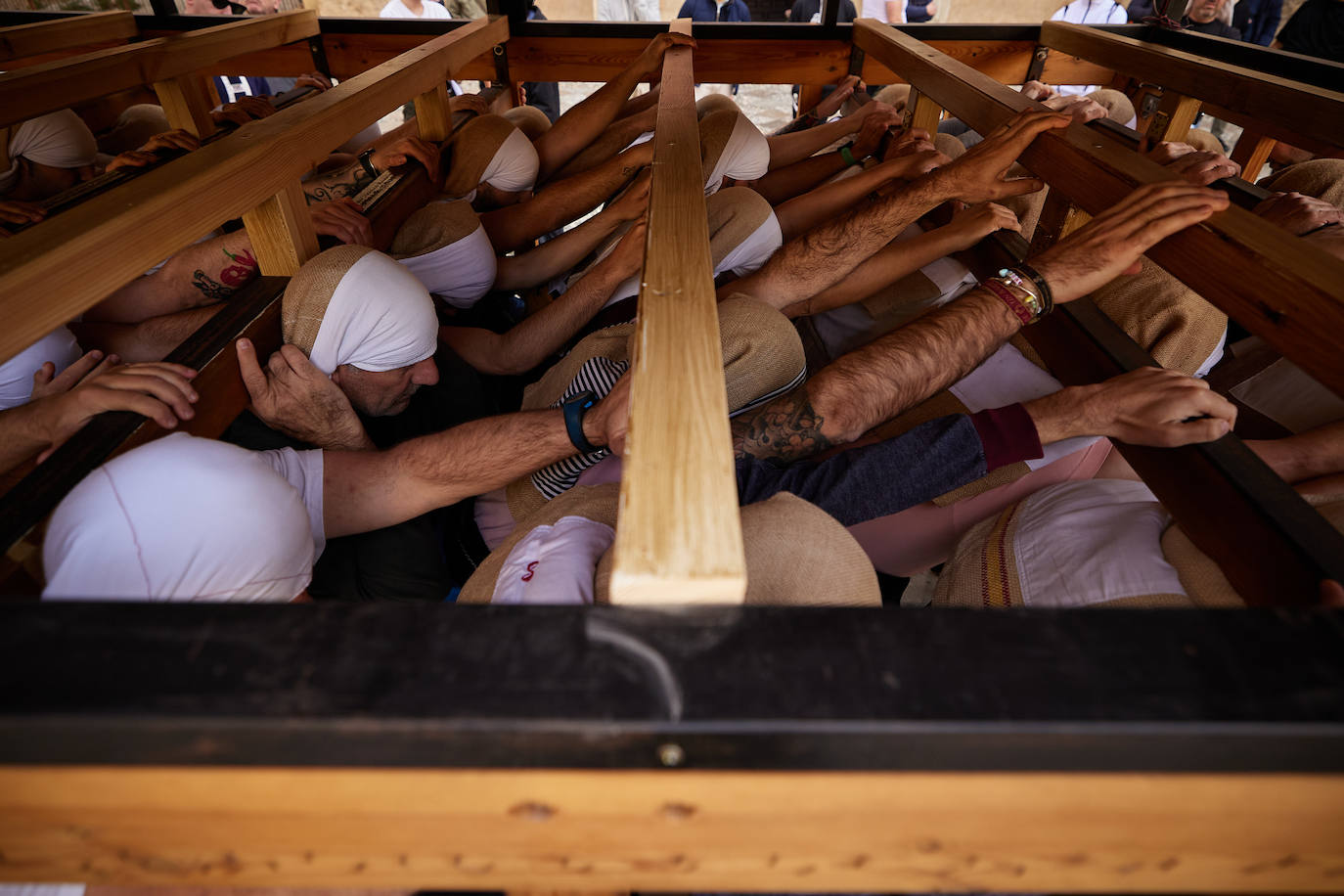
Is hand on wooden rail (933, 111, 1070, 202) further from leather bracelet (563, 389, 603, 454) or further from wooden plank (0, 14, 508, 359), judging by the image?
wooden plank (0, 14, 508, 359)

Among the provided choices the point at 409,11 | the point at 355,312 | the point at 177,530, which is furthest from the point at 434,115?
the point at 409,11

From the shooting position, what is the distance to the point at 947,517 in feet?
5.24

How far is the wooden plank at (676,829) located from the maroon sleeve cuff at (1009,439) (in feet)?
2.93

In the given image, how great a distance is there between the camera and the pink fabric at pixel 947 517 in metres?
1.58

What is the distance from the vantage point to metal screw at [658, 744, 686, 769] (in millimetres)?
435

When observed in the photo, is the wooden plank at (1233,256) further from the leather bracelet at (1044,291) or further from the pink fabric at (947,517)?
the pink fabric at (947,517)

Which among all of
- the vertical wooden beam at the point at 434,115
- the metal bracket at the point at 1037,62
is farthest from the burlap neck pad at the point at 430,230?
the metal bracket at the point at 1037,62

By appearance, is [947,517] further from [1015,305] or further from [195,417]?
[195,417]

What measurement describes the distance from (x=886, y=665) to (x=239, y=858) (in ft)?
1.67

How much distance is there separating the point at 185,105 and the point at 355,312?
2.31 meters

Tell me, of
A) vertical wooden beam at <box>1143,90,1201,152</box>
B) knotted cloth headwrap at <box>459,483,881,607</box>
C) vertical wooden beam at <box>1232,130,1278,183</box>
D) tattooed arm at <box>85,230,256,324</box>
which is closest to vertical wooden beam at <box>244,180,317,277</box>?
tattooed arm at <box>85,230,256,324</box>

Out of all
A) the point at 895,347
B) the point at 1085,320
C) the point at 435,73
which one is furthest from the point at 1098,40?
the point at 435,73

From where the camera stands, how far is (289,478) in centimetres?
139

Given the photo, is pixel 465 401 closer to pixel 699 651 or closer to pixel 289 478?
pixel 289 478
